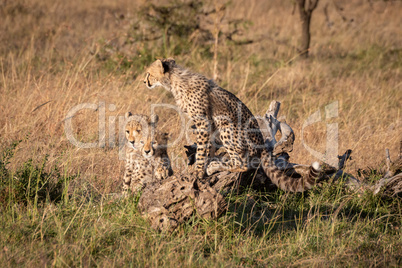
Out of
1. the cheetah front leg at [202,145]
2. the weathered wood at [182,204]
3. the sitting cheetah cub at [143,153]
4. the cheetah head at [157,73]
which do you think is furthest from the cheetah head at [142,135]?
the cheetah head at [157,73]

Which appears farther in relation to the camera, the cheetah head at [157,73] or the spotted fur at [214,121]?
the cheetah head at [157,73]

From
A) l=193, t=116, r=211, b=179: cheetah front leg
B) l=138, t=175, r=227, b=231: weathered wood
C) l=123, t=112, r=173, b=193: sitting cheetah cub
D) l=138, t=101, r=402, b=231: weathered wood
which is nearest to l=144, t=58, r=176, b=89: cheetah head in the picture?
l=193, t=116, r=211, b=179: cheetah front leg

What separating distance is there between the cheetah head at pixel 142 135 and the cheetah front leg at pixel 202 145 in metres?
0.65

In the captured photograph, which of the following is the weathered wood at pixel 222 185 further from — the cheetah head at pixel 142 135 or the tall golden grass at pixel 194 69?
the tall golden grass at pixel 194 69

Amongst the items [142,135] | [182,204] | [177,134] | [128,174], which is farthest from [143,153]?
[177,134]

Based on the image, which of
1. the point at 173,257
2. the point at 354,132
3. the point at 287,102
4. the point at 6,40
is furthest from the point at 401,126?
the point at 6,40

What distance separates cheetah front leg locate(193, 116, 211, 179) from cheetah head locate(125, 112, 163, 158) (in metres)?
0.65

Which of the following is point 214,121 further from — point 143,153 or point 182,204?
point 182,204

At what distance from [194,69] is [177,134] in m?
2.35

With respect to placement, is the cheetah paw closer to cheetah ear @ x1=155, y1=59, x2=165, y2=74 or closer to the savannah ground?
the savannah ground

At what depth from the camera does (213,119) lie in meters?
4.69

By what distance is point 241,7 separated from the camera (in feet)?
39.7

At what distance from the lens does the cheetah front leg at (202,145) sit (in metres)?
4.44

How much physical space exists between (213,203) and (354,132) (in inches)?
138
